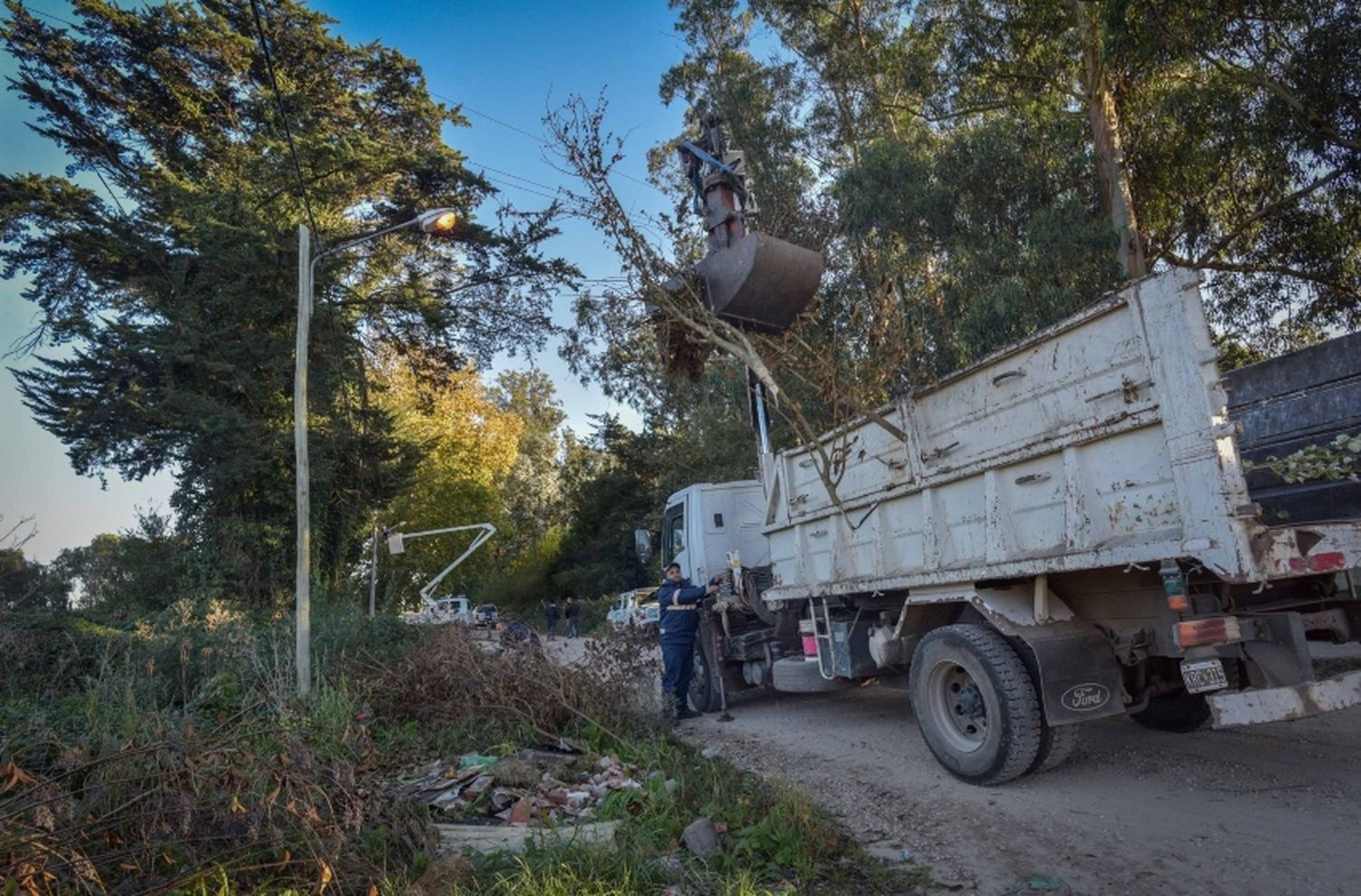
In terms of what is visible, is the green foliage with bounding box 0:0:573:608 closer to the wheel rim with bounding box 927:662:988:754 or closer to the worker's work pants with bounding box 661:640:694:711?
the worker's work pants with bounding box 661:640:694:711

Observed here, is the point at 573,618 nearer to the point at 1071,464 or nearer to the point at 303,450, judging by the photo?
the point at 303,450

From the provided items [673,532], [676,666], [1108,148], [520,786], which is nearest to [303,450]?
[673,532]

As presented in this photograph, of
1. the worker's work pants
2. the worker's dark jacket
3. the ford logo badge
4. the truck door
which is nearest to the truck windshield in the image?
the truck door

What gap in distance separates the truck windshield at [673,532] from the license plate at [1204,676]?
6391mm

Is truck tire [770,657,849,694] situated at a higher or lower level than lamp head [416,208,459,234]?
lower

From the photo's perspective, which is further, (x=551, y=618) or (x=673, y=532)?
(x=551, y=618)

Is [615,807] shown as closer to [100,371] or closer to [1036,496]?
[1036,496]

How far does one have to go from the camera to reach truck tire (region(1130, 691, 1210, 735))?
236 inches

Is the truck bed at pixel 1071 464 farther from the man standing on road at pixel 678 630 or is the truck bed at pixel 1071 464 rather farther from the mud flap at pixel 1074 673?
the man standing on road at pixel 678 630

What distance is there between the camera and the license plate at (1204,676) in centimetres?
436

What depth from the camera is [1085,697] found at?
495 cm

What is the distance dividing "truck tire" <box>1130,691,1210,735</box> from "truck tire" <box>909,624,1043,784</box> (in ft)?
4.05

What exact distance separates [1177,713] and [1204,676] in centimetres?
206

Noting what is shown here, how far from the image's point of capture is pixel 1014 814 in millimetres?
4898
